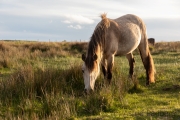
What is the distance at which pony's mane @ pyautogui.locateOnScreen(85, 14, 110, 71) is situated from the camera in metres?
6.50

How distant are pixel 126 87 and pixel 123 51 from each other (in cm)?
150

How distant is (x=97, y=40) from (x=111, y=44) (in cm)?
62

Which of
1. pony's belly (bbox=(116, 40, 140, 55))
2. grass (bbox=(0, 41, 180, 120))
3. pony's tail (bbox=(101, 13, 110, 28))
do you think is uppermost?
pony's tail (bbox=(101, 13, 110, 28))

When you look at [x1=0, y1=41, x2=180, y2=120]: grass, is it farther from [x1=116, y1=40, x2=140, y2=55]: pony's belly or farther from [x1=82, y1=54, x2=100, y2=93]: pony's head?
[x1=116, y1=40, x2=140, y2=55]: pony's belly

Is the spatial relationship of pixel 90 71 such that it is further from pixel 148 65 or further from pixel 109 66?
pixel 148 65

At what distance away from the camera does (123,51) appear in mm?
8109

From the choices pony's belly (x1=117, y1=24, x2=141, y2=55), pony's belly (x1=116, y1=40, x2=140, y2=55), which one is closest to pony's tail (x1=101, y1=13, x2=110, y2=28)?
pony's belly (x1=117, y1=24, x2=141, y2=55)

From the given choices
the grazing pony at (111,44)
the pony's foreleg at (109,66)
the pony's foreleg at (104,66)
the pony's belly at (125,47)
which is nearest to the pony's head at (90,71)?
the grazing pony at (111,44)

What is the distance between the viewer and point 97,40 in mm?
7105

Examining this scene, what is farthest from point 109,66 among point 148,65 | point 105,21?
point 148,65

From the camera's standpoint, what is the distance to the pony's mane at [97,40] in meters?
6.50

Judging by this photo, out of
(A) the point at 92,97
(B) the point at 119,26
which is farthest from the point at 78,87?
(B) the point at 119,26

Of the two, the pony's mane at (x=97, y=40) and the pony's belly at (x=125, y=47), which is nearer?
the pony's mane at (x=97, y=40)

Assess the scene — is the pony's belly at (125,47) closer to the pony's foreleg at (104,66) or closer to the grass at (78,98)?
the pony's foreleg at (104,66)
